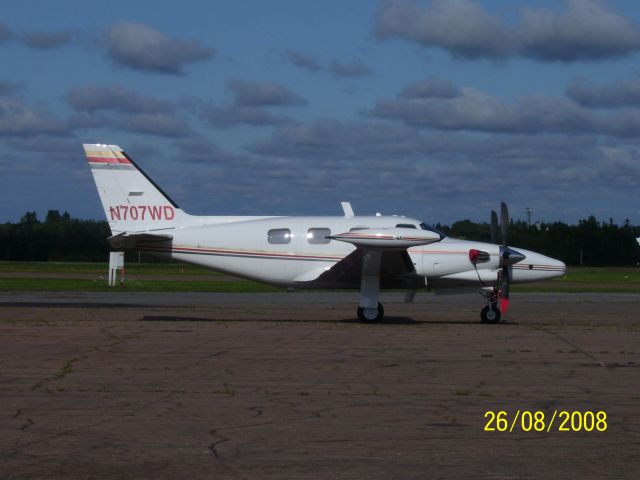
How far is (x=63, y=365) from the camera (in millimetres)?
14203

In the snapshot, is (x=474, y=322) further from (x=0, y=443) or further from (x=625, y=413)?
(x=0, y=443)

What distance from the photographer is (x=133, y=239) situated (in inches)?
895

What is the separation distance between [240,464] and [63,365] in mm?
6955

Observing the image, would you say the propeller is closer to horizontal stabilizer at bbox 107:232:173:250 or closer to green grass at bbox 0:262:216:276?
horizontal stabilizer at bbox 107:232:173:250

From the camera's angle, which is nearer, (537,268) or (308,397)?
(308,397)

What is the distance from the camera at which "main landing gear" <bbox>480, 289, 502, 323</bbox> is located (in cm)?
2288

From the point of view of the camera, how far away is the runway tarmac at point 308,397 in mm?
8211

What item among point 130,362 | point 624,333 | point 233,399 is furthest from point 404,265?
point 233,399

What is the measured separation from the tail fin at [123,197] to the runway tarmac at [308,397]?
2911 mm

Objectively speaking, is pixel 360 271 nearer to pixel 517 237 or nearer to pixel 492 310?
pixel 492 310

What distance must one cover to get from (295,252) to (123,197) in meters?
4.96

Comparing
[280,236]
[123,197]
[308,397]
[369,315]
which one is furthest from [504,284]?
[308,397]
